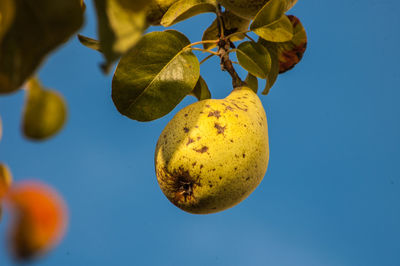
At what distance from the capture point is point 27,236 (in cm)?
20

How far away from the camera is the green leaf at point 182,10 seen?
1169 mm

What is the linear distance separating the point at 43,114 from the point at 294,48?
1.35 metres

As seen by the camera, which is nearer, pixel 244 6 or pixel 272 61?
pixel 244 6

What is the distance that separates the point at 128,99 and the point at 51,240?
89 cm

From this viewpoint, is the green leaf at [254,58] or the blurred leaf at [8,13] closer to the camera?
the blurred leaf at [8,13]

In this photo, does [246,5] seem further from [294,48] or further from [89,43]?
[89,43]

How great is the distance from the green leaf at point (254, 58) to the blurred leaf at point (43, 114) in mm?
991

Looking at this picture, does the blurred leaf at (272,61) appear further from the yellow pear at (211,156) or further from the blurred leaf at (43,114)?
the blurred leaf at (43,114)

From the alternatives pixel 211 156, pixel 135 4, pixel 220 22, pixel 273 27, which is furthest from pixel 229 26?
pixel 135 4

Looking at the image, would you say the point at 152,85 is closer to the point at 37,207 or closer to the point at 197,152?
the point at 197,152

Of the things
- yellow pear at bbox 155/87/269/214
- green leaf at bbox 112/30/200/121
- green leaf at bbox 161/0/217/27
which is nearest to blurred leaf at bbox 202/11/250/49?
green leaf at bbox 161/0/217/27

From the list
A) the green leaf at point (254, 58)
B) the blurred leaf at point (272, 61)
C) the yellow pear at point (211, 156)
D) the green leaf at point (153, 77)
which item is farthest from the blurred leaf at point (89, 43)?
the blurred leaf at point (272, 61)

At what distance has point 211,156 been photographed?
0.97 metres

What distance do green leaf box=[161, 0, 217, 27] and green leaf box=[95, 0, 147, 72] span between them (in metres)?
0.88
